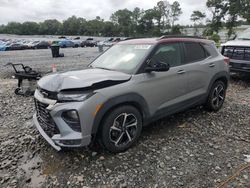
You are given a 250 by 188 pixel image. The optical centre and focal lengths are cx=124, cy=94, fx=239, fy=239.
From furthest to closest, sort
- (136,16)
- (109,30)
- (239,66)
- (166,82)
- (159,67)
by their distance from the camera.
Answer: (136,16) → (109,30) → (239,66) → (166,82) → (159,67)

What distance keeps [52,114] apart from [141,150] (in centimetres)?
149

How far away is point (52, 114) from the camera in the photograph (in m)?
3.13

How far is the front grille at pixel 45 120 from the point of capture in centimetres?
326

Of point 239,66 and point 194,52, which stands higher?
point 194,52

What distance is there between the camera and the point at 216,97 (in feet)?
17.3

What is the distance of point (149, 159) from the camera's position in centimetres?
352

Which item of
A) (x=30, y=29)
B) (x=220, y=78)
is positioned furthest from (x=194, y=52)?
(x=30, y=29)

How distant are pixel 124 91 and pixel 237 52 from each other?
19.7 ft

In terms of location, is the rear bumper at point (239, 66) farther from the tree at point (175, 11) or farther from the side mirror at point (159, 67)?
the tree at point (175, 11)

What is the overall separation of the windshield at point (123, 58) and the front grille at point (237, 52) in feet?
16.3

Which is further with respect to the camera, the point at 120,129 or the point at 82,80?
the point at 120,129

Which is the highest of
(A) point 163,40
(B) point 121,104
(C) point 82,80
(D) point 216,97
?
(A) point 163,40

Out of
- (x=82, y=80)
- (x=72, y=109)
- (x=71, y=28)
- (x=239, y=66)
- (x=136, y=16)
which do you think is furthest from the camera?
(x=136, y=16)

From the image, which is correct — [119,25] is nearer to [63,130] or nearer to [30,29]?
[30,29]
